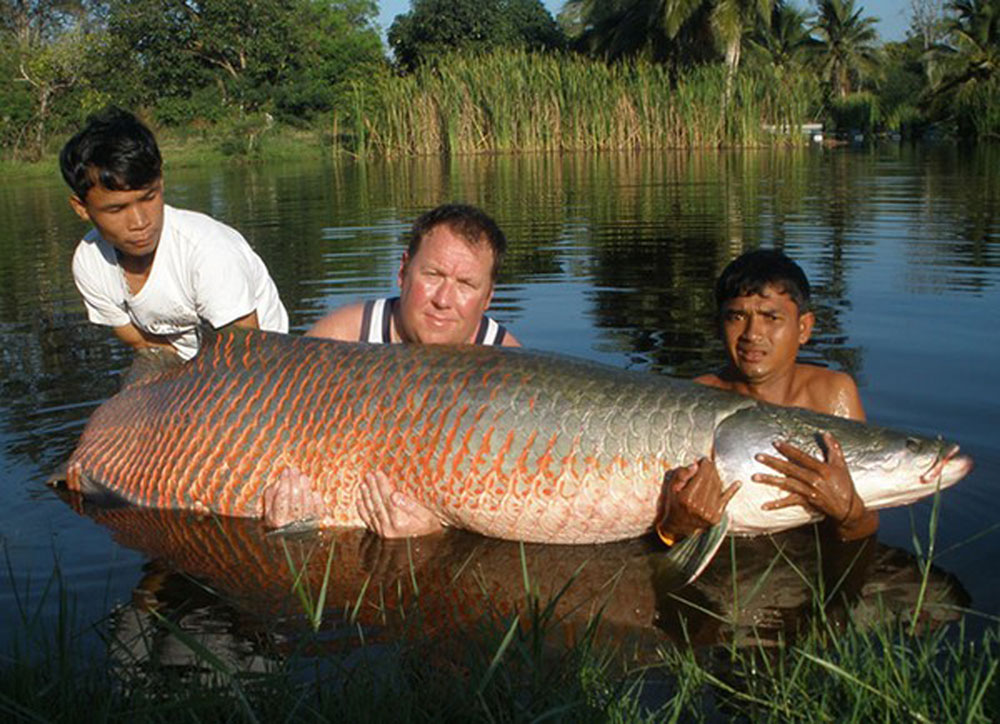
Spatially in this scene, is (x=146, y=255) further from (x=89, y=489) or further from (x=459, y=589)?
(x=459, y=589)

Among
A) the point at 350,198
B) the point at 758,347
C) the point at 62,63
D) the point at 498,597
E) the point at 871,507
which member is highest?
the point at 62,63

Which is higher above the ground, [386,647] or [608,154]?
[608,154]

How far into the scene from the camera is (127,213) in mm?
4340

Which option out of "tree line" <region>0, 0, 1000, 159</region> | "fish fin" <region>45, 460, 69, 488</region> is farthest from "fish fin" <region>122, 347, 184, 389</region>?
"tree line" <region>0, 0, 1000, 159</region>

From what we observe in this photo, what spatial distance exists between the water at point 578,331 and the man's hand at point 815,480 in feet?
1.09

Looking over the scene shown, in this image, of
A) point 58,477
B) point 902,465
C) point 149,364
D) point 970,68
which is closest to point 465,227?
point 149,364

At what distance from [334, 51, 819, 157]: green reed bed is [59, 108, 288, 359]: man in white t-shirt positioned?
22018 mm

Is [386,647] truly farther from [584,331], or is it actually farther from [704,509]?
[584,331]

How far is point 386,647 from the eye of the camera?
2898mm

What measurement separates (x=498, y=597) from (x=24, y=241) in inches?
492

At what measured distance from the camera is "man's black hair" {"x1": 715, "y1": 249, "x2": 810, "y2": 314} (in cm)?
421

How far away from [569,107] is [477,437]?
78.8 ft

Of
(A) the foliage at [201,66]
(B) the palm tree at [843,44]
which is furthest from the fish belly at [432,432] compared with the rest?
(B) the palm tree at [843,44]

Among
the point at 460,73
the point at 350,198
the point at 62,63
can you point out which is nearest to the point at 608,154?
the point at 460,73
